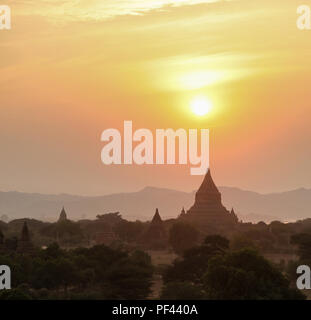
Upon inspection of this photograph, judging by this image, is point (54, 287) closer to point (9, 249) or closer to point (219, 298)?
point (219, 298)

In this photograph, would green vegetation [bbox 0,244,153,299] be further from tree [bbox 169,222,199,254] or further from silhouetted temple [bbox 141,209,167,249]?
silhouetted temple [bbox 141,209,167,249]

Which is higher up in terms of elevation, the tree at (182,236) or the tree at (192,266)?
the tree at (182,236)

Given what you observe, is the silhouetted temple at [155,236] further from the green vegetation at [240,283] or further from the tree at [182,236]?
the green vegetation at [240,283]

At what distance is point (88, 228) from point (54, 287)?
87.6 metres

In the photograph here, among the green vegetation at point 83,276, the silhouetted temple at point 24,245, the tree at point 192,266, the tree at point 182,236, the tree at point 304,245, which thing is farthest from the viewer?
the tree at point 182,236

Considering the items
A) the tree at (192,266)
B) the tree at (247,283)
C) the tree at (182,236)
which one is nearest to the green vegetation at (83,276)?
the tree at (192,266)

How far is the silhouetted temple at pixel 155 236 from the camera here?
429 ft

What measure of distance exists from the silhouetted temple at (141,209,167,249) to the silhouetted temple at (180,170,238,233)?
9380mm

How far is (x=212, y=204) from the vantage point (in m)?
157

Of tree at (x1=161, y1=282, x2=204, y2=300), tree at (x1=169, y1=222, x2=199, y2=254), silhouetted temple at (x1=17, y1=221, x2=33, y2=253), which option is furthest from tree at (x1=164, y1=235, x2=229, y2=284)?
tree at (x1=169, y1=222, x2=199, y2=254)

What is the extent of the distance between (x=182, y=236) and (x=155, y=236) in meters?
13.0

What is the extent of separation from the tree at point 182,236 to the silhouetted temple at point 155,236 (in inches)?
210

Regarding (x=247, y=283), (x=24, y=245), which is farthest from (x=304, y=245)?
(x=247, y=283)
